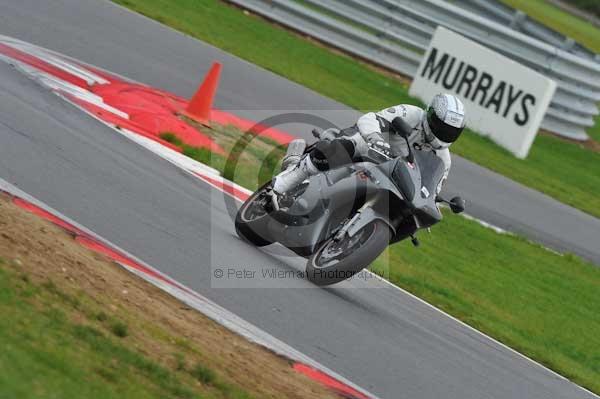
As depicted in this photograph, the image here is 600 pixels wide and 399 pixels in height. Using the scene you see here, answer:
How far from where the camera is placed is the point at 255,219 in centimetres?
964

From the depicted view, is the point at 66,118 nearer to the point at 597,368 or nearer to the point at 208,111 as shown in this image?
the point at 208,111

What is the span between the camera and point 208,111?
45.4 ft

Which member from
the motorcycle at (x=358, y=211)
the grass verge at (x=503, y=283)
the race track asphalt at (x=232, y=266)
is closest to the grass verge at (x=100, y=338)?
the race track asphalt at (x=232, y=266)

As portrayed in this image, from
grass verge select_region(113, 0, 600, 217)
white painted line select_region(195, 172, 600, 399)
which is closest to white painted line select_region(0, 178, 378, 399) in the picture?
white painted line select_region(195, 172, 600, 399)

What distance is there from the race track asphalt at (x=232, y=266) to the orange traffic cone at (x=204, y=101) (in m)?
2.69

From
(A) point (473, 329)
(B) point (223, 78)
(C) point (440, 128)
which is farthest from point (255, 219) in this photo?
(B) point (223, 78)

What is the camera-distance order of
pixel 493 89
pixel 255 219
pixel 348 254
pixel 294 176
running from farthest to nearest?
pixel 493 89, pixel 255 219, pixel 294 176, pixel 348 254

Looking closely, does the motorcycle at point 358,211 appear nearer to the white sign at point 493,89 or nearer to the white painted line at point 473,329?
the white painted line at point 473,329

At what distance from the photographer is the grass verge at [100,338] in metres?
5.18

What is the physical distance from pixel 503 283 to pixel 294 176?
14.2 ft

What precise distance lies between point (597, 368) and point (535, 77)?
420 inches

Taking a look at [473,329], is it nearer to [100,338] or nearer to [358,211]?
[358,211]

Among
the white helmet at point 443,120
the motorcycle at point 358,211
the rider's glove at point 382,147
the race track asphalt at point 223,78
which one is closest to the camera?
the motorcycle at point 358,211

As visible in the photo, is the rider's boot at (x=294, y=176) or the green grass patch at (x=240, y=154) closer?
the rider's boot at (x=294, y=176)
